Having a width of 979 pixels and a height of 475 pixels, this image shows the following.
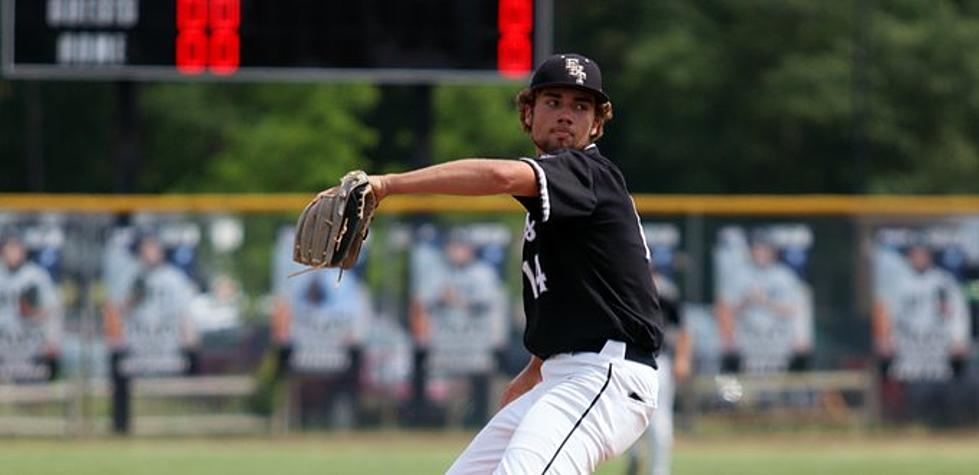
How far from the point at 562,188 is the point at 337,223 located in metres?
0.64

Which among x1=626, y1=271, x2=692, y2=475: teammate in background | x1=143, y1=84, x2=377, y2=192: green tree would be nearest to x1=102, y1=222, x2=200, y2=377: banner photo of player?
x1=626, y1=271, x2=692, y2=475: teammate in background

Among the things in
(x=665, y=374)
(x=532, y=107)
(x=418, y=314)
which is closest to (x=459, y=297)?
(x=418, y=314)

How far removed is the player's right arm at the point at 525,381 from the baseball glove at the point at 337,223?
91 centimetres

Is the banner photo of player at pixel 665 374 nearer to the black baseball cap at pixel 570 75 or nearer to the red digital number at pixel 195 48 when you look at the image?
the red digital number at pixel 195 48

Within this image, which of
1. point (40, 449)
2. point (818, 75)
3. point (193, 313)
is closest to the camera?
point (40, 449)

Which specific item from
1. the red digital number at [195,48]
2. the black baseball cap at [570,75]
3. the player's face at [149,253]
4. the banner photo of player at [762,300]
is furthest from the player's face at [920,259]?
the black baseball cap at [570,75]

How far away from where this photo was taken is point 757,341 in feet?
58.9

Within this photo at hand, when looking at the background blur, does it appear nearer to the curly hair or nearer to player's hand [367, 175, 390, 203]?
the curly hair

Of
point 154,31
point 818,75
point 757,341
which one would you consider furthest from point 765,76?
point 154,31

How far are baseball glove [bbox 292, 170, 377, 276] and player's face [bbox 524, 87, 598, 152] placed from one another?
2.27 feet

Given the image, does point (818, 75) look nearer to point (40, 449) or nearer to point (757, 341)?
point (757, 341)

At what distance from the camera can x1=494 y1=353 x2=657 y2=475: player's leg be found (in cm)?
561

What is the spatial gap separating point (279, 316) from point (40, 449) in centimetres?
251

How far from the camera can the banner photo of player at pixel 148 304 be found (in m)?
17.4
